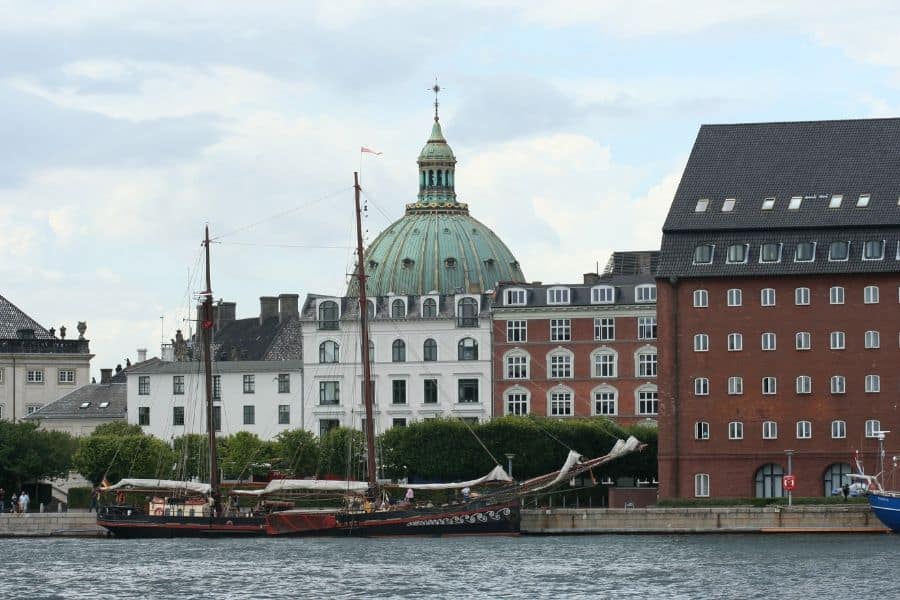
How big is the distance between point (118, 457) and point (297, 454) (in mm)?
12201

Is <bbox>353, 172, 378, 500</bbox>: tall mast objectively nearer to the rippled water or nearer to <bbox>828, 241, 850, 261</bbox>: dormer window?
the rippled water

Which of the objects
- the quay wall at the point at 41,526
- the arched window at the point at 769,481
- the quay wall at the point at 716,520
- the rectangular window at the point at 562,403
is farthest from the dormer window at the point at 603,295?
the quay wall at the point at 41,526

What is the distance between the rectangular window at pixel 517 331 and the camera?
18975 cm

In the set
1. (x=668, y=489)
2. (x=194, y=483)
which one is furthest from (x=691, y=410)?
(x=194, y=483)

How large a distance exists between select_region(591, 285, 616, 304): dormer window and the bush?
38.4 meters

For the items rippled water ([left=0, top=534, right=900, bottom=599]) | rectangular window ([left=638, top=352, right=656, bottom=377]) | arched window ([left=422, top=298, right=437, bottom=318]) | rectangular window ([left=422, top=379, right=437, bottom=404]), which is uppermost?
arched window ([left=422, top=298, right=437, bottom=318])

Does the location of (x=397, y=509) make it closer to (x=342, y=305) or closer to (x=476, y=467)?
(x=476, y=467)

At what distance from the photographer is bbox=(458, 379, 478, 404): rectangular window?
629 feet

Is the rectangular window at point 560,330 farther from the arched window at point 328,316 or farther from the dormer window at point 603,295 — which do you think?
the arched window at point 328,316

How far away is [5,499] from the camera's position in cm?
17038

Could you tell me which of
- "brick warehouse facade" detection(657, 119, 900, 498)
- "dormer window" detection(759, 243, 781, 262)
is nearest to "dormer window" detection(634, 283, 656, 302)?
"brick warehouse facade" detection(657, 119, 900, 498)

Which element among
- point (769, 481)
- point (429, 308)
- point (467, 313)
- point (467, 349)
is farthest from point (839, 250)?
point (429, 308)

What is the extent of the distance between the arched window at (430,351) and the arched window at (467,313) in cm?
247

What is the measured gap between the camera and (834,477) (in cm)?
14750
